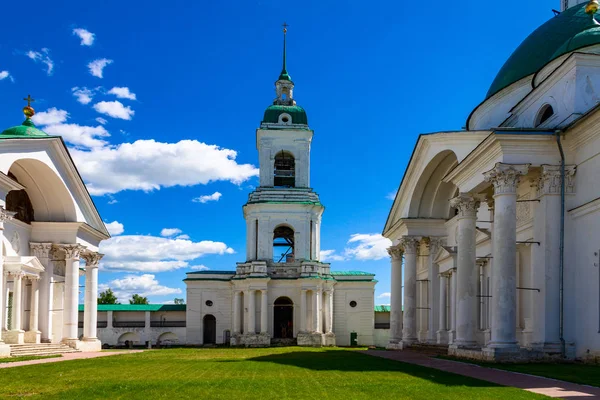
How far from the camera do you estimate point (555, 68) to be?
25406 mm

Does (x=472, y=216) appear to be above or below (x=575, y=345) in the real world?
above

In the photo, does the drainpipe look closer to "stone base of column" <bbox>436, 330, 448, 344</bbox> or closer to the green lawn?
the green lawn

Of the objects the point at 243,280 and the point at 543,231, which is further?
the point at 243,280

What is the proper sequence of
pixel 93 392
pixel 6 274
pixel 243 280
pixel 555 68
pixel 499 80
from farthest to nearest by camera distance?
pixel 243 280 < pixel 499 80 < pixel 6 274 < pixel 555 68 < pixel 93 392

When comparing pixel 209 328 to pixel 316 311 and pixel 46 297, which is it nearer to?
pixel 316 311

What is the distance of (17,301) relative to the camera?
32.2m

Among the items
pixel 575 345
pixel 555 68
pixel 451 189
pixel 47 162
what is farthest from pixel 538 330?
pixel 47 162

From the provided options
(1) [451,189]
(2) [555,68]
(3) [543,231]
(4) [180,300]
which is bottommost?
(4) [180,300]

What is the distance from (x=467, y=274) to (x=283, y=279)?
108 feet

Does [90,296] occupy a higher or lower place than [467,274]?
lower

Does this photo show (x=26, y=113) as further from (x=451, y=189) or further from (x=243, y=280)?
(x=243, y=280)

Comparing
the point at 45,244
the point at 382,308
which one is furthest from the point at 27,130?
the point at 382,308

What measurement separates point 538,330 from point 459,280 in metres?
4.51

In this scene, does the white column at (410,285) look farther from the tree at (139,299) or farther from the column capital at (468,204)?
the tree at (139,299)
